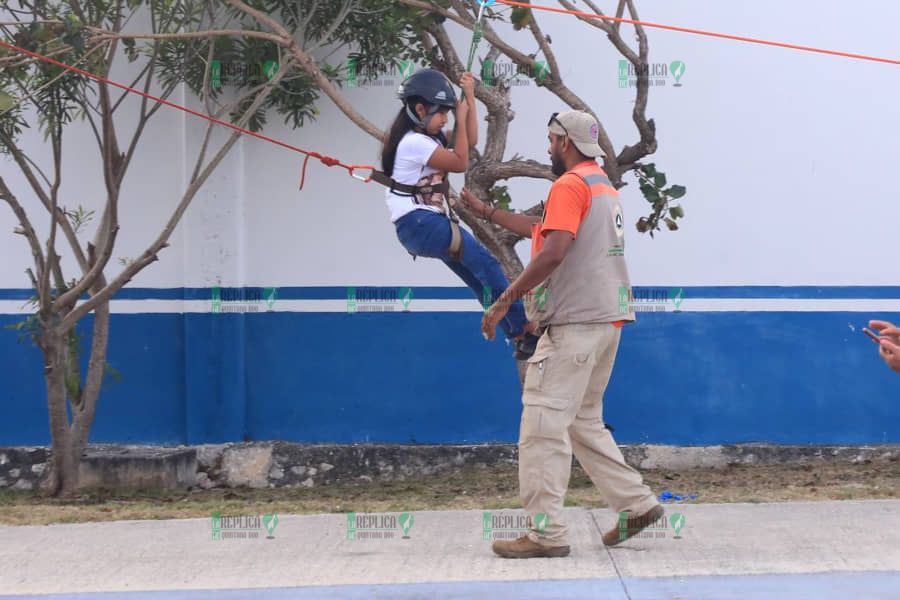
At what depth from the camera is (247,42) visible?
7.89 m

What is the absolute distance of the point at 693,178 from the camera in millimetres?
8398

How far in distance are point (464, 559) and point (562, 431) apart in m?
0.74

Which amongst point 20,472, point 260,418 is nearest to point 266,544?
point 260,418

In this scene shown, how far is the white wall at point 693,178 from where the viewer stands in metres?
8.33

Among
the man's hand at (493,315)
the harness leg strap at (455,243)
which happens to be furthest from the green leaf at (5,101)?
the man's hand at (493,315)

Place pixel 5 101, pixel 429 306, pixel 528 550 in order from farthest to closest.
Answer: pixel 429 306 → pixel 5 101 → pixel 528 550

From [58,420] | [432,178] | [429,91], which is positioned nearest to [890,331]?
[432,178]

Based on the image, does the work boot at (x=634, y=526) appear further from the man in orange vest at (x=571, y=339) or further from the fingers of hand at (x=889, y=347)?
the fingers of hand at (x=889, y=347)

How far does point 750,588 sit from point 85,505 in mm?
4071

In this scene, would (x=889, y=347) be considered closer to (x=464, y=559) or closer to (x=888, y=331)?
(x=888, y=331)

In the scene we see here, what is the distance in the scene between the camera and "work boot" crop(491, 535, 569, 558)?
5.35 m

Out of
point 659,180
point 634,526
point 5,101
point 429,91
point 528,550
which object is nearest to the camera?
point 528,550

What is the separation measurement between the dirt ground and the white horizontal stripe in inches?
39.7

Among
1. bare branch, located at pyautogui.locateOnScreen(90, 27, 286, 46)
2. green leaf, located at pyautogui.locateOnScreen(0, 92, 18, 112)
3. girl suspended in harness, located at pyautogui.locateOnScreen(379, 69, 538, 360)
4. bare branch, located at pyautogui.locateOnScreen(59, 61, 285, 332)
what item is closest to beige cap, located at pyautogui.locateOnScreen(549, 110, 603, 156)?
girl suspended in harness, located at pyautogui.locateOnScreen(379, 69, 538, 360)
